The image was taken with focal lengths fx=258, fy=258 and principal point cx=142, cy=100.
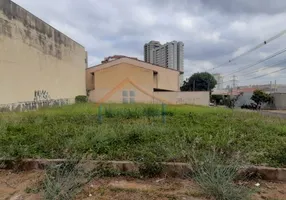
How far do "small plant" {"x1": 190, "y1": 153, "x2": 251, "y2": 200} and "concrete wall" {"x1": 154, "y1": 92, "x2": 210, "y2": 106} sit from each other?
24594mm

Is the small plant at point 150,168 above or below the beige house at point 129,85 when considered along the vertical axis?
below

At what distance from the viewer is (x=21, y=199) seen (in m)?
3.23

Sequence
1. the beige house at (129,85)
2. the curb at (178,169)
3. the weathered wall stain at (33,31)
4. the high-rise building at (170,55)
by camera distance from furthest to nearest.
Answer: the high-rise building at (170,55) → the beige house at (129,85) → the weathered wall stain at (33,31) → the curb at (178,169)

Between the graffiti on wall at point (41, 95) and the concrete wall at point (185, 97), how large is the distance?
12963 millimetres

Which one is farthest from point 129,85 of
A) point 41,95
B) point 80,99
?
point 41,95

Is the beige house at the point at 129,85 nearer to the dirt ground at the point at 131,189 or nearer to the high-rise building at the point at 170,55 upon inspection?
the high-rise building at the point at 170,55

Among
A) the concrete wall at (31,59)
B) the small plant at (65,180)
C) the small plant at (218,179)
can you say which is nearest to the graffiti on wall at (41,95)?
the concrete wall at (31,59)

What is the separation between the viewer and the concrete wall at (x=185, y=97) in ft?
93.1

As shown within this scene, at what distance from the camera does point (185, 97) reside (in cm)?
2888

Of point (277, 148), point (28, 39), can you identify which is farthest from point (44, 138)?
point (28, 39)

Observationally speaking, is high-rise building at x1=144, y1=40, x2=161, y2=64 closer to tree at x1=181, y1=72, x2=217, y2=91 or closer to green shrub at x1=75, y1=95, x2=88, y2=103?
tree at x1=181, y1=72, x2=217, y2=91

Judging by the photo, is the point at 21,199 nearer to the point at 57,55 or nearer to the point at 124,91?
the point at 57,55

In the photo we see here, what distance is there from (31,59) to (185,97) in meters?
17.4

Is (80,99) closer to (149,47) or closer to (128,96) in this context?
(128,96)
